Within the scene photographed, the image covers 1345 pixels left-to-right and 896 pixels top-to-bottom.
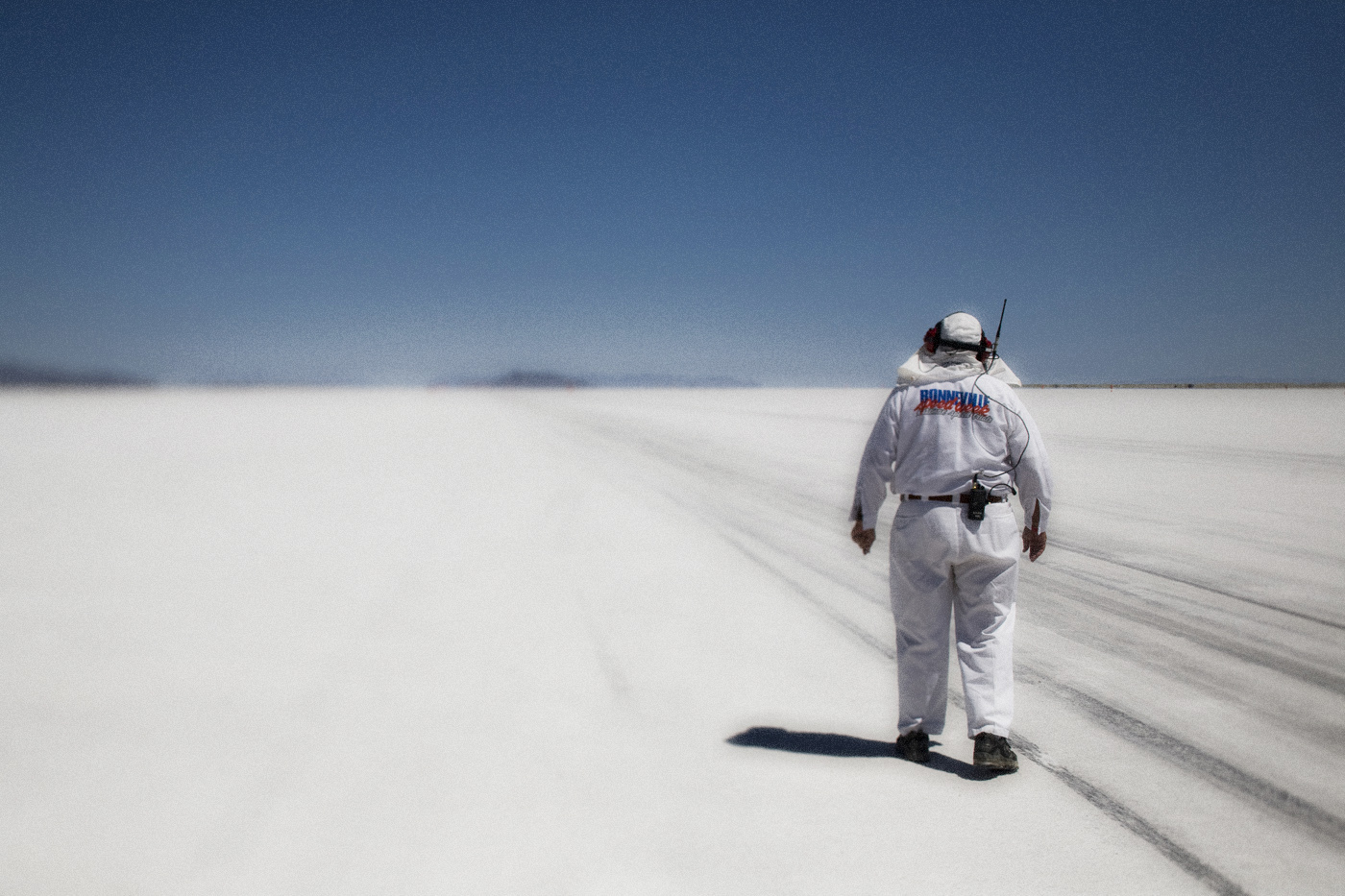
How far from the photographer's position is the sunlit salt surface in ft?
8.52

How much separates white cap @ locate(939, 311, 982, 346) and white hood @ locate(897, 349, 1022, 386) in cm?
5

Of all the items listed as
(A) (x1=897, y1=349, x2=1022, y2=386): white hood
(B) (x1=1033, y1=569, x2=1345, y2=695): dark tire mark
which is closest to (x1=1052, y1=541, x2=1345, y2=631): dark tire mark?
(B) (x1=1033, y1=569, x2=1345, y2=695): dark tire mark

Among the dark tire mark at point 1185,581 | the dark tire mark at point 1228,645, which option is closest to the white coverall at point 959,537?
the dark tire mark at point 1228,645

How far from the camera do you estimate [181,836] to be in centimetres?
273

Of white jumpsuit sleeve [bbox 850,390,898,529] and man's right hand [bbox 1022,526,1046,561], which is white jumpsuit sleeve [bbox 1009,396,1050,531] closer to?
man's right hand [bbox 1022,526,1046,561]

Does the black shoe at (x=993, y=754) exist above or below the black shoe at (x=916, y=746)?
above

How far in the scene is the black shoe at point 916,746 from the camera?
3.26 meters

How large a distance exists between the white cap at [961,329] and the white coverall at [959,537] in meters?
0.13

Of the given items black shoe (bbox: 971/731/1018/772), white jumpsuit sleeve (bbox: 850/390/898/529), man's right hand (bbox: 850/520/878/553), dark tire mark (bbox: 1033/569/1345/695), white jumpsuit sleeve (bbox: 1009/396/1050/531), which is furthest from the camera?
dark tire mark (bbox: 1033/569/1345/695)

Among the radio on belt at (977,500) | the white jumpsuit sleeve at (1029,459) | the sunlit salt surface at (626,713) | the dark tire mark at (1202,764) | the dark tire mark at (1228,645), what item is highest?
the white jumpsuit sleeve at (1029,459)

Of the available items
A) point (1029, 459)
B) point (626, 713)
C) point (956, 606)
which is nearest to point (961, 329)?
point (1029, 459)

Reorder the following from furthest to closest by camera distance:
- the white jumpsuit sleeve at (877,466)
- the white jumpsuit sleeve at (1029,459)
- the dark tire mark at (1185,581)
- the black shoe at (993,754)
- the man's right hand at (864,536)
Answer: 1. the dark tire mark at (1185,581)
2. the man's right hand at (864,536)
3. the white jumpsuit sleeve at (877,466)
4. the white jumpsuit sleeve at (1029,459)
5. the black shoe at (993,754)

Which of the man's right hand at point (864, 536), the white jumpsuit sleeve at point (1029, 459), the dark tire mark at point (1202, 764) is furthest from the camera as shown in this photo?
the man's right hand at point (864, 536)

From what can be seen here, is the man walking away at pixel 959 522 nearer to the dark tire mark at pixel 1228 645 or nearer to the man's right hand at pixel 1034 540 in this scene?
the man's right hand at pixel 1034 540
